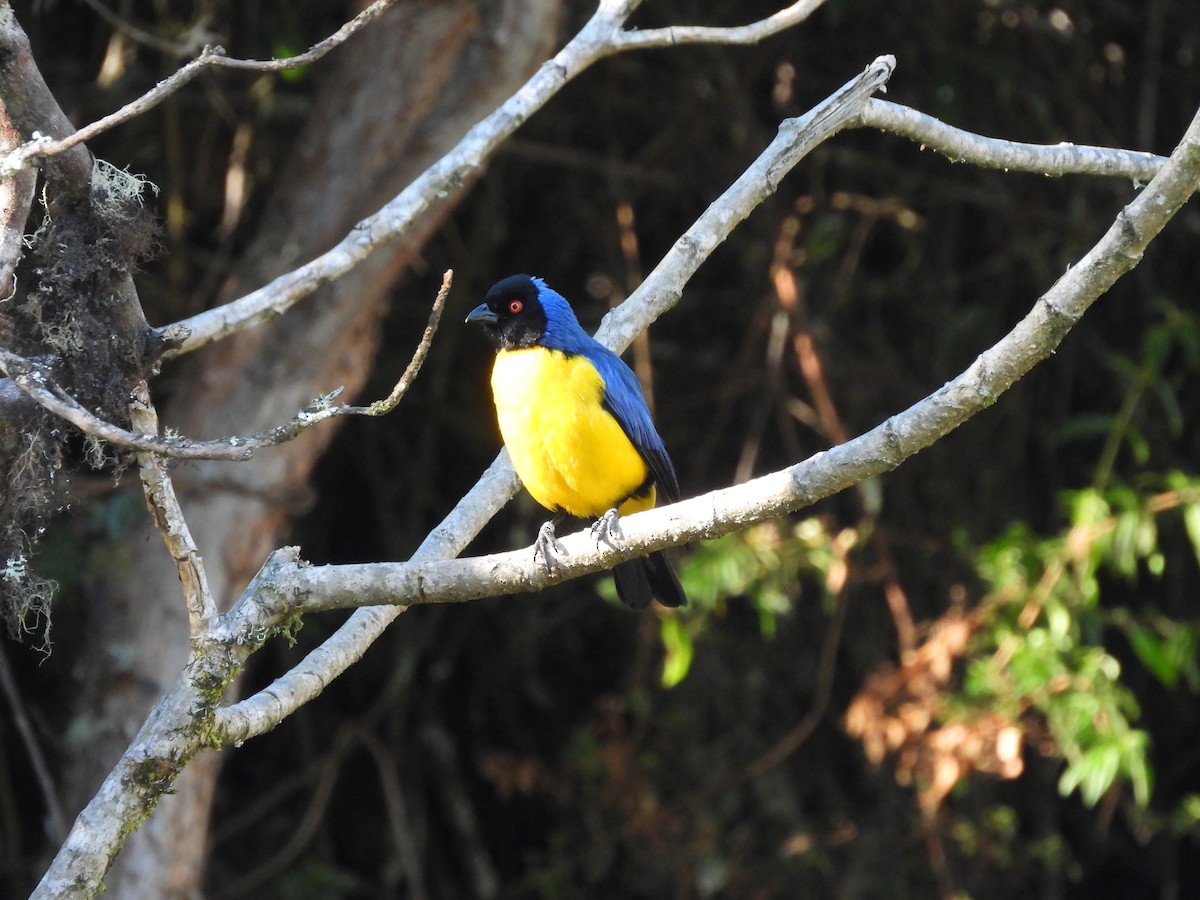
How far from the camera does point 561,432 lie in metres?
3.39

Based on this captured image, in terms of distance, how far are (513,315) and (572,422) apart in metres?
0.50

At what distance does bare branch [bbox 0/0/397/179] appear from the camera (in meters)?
2.29

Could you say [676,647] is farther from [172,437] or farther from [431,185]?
[172,437]

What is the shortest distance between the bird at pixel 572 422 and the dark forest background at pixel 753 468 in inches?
44.2

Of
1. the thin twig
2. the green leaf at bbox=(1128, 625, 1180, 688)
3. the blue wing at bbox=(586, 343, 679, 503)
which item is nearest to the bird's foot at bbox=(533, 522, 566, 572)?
the thin twig

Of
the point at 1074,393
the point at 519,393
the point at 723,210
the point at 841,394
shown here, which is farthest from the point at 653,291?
Result: the point at 1074,393

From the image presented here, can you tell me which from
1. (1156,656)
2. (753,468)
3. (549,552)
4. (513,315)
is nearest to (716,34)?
(513,315)

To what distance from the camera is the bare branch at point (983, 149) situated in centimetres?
308

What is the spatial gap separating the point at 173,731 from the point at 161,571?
90.1 inches

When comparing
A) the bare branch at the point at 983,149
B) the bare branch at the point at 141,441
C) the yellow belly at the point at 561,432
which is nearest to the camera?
the bare branch at the point at 141,441

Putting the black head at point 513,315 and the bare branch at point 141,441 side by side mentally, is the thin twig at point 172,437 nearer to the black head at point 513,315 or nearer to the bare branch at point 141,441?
the bare branch at point 141,441

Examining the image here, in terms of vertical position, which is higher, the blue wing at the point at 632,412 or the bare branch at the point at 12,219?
the bare branch at the point at 12,219

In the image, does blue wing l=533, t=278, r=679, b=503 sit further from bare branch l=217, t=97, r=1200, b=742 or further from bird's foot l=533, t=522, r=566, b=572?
bare branch l=217, t=97, r=1200, b=742

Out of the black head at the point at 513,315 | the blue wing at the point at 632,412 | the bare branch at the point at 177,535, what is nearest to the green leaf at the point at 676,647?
the blue wing at the point at 632,412
